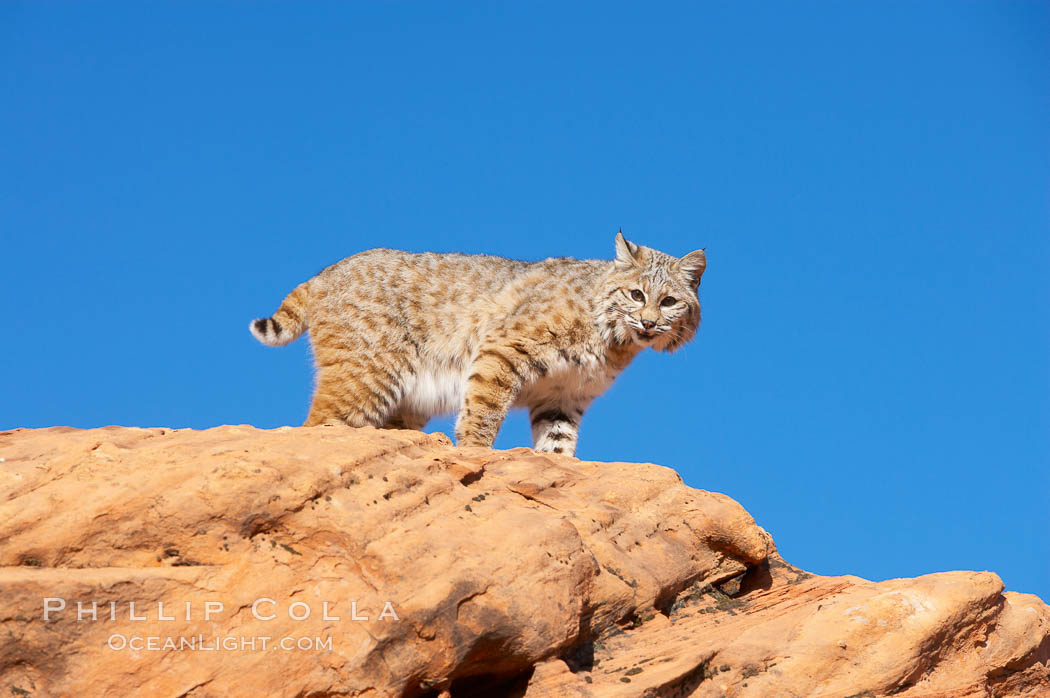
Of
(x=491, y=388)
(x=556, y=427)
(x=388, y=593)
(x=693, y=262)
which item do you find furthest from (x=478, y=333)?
(x=388, y=593)

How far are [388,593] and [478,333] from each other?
5802 mm

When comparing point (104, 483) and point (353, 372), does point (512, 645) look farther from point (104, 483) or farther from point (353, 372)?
point (353, 372)

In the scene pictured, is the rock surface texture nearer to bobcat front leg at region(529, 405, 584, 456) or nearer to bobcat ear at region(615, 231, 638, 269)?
bobcat front leg at region(529, 405, 584, 456)

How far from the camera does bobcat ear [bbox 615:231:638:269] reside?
11.4 metres

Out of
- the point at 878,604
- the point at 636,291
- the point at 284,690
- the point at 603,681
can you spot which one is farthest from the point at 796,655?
the point at 636,291

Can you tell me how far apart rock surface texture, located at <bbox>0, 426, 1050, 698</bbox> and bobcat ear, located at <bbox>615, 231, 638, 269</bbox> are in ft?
15.1

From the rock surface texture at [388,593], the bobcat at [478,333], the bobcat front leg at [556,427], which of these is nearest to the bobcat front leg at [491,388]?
the bobcat at [478,333]

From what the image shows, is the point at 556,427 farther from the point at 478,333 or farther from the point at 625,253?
the point at 625,253

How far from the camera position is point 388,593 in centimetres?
538

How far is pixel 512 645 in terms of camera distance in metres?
5.57

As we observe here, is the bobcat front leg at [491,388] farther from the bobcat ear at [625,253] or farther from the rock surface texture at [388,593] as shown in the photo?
the rock surface texture at [388,593]

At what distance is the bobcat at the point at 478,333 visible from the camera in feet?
34.7

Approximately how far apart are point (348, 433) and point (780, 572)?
3.55m

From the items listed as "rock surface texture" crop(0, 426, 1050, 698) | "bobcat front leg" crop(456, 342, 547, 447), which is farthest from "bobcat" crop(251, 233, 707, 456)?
"rock surface texture" crop(0, 426, 1050, 698)
